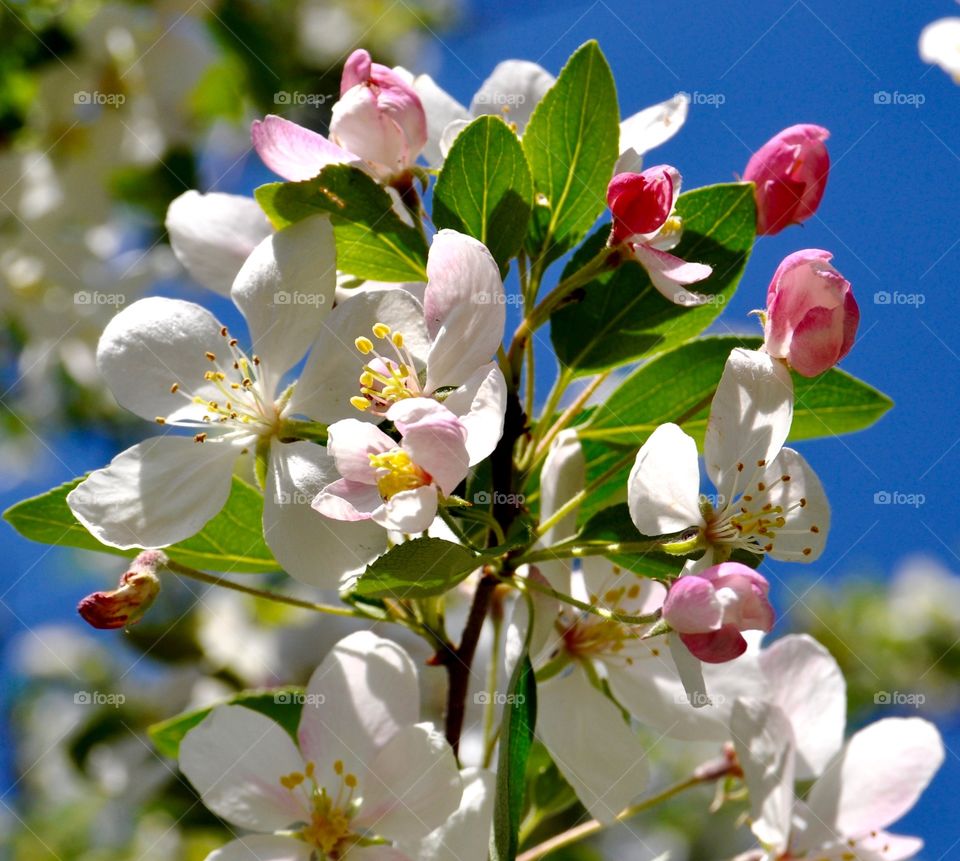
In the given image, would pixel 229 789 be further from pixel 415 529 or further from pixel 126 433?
pixel 126 433

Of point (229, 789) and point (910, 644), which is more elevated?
point (910, 644)

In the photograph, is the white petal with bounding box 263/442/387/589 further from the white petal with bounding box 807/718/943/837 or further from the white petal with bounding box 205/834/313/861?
the white petal with bounding box 807/718/943/837

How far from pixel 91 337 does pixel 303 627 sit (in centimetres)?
102

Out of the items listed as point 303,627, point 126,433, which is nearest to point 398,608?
point 303,627

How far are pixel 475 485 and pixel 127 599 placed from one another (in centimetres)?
41

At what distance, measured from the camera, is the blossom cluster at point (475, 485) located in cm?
115

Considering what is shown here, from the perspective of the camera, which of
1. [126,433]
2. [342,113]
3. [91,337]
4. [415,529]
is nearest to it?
[415,529]

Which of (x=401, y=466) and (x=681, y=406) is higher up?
(x=681, y=406)

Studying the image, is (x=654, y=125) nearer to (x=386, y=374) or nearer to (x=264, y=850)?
(x=386, y=374)

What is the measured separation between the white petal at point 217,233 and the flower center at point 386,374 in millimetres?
322

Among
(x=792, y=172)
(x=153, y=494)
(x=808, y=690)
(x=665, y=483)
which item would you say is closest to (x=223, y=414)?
(x=153, y=494)

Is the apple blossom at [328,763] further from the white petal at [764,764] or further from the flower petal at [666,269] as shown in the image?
the flower petal at [666,269]

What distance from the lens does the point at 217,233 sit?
1471 millimetres

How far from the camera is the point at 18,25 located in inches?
113
